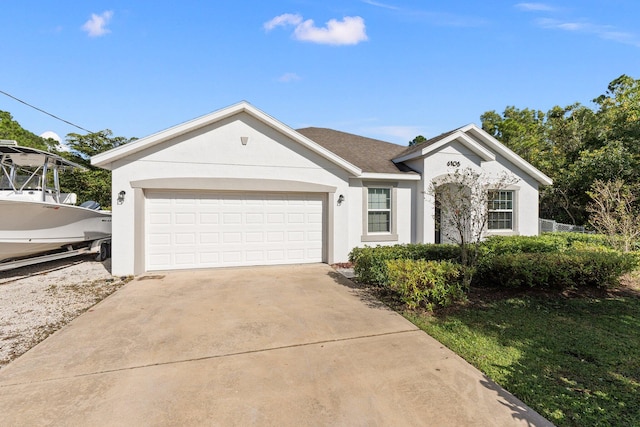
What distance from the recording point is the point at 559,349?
4180mm

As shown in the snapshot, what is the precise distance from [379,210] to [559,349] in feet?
24.0

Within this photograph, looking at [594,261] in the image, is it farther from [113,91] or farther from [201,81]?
[113,91]

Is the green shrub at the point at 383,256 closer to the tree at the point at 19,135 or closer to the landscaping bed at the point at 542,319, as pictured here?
the landscaping bed at the point at 542,319

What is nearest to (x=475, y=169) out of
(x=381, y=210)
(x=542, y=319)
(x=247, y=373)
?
(x=381, y=210)

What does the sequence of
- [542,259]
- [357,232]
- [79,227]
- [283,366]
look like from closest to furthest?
1. [283,366]
2. [542,259]
3. [79,227]
4. [357,232]

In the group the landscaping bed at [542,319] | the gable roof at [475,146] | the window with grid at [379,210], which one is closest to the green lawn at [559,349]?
the landscaping bed at [542,319]

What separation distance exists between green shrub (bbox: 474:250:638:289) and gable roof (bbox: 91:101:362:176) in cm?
516

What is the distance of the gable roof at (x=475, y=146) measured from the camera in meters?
11.3

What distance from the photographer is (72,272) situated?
8.96 meters

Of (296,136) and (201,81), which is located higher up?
(201,81)

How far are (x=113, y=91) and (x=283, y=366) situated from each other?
16.4 metres

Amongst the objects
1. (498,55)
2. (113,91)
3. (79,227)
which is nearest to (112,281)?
(79,227)

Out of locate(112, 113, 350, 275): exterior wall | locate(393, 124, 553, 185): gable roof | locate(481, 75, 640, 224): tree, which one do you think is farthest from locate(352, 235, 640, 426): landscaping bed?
locate(481, 75, 640, 224): tree

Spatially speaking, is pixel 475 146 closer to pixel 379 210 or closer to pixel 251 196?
pixel 379 210
